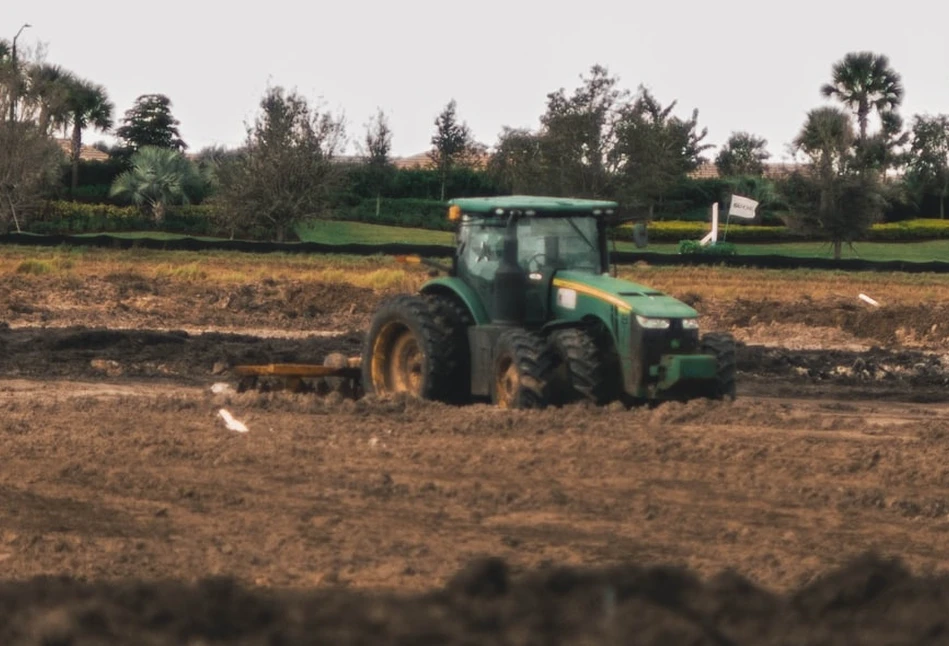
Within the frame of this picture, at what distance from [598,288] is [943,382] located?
296 inches

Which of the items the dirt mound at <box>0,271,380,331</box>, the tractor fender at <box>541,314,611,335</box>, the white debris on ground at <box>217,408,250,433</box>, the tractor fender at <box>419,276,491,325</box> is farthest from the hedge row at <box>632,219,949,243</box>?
the white debris on ground at <box>217,408,250,433</box>

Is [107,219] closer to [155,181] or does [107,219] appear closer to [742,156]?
[155,181]

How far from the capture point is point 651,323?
Result: 13.7 meters

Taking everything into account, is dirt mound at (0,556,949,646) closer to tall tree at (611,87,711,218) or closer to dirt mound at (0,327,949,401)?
dirt mound at (0,327,949,401)

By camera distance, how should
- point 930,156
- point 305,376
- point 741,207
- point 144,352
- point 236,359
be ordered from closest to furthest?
point 305,376 → point 236,359 → point 144,352 → point 741,207 → point 930,156

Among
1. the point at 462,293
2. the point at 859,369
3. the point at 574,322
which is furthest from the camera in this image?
the point at 859,369

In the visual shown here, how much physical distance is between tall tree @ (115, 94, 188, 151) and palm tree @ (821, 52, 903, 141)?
1237 inches

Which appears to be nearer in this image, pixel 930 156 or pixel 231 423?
pixel 231 423

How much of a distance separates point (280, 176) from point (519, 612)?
52792mm

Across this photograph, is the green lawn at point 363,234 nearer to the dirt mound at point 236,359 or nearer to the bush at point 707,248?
the bush at point 707,248

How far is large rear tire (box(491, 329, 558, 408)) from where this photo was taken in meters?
13.8

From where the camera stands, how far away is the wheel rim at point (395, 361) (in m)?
15.6

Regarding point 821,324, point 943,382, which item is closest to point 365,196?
point 821,324

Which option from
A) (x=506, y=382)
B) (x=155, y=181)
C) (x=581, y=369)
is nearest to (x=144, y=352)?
(x=506, y=382)
